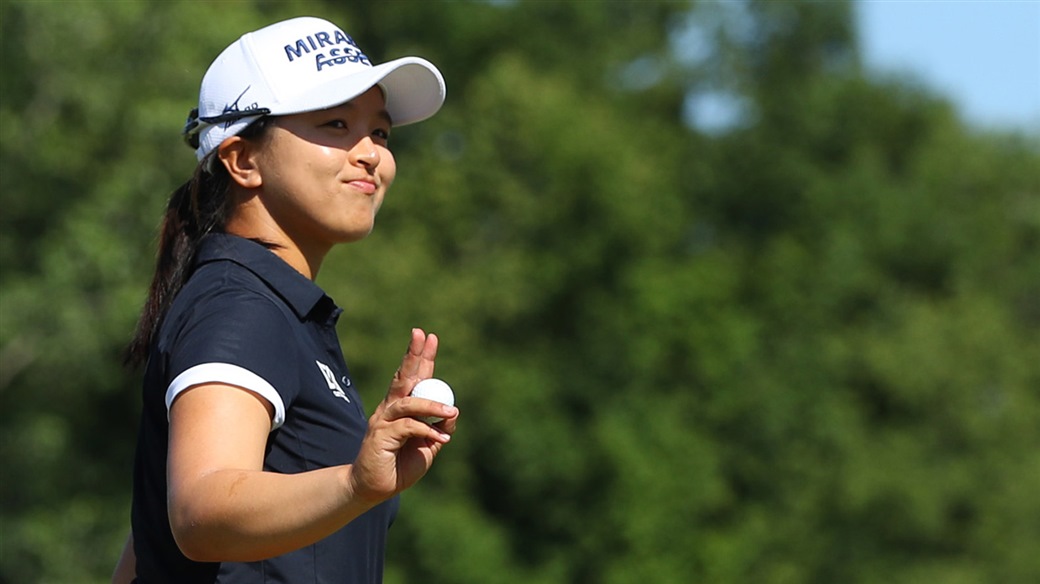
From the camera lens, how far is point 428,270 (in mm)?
24062

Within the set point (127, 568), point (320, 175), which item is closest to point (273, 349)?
point (320, 175)

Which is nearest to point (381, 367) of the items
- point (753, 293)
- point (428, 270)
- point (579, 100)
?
point (428, 270)

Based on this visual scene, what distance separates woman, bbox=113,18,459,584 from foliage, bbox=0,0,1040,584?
1305 centimetres

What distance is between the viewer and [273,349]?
2709 mm

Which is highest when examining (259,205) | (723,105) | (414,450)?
(723,105)

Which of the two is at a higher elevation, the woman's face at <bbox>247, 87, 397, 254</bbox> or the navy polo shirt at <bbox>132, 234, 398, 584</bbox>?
the woman's face at <bbox>247, 87, 397, 254</bbox>

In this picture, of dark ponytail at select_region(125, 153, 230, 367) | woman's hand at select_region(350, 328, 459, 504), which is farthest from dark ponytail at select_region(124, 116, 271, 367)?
woman's hand at select_region(350, 328, 459, 504)

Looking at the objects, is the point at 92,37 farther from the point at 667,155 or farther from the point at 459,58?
the point at 667,155

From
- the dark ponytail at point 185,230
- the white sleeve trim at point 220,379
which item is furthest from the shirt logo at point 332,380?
the dark ponytail at point 185,230

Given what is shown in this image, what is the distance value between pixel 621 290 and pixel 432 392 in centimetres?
2635

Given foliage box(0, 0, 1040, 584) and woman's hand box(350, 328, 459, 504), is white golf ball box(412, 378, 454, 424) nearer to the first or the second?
woman's hand box(350, 328, 459, 504)

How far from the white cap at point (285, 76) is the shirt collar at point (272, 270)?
219 millimetres

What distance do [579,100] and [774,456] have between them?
7.14 m

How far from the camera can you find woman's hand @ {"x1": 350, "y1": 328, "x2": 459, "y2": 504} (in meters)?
2.45
